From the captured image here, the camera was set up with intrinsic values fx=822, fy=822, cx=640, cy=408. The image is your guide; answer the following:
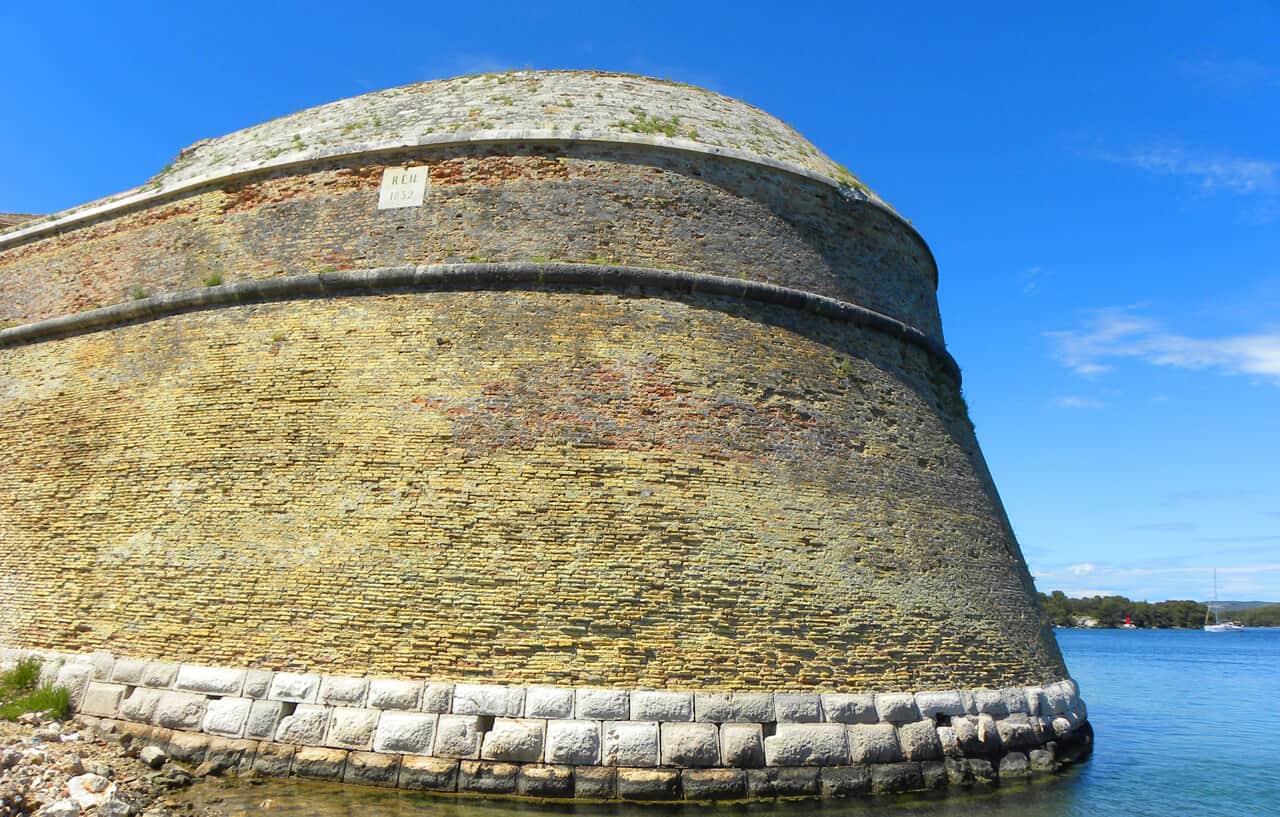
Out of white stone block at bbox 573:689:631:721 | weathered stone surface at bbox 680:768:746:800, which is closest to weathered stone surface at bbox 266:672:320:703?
white stone block at bbox 573:689:631:721

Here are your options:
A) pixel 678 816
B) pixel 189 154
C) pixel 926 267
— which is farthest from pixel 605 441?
pixel 189 154

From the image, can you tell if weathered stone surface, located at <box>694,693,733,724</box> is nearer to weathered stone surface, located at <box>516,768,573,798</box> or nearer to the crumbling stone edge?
the crumbling stone edge

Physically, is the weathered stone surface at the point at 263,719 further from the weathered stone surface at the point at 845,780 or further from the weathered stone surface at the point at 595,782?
the weathered stone surface at the point at 845,780

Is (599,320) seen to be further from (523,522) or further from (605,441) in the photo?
(523,522)

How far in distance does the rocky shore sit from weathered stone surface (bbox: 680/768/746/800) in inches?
152

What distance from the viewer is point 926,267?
42.6 feet

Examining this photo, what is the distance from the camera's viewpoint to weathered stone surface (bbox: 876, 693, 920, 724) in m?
7.80

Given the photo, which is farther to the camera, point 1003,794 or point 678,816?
point 1003,794

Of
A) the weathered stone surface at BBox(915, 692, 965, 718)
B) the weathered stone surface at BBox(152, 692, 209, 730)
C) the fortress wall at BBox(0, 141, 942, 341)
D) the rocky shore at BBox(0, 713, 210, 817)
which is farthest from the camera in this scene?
the fortress wall at BBox(0, 141, 942, 341)

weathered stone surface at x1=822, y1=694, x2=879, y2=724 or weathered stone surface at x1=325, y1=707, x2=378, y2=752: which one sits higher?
weathered stone surface at x1=822, y1=694, x2=879, y2=724

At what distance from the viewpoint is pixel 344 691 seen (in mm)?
7410

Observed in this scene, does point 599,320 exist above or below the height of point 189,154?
below

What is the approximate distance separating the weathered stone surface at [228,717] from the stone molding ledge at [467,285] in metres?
4.60

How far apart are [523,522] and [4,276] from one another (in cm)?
972
